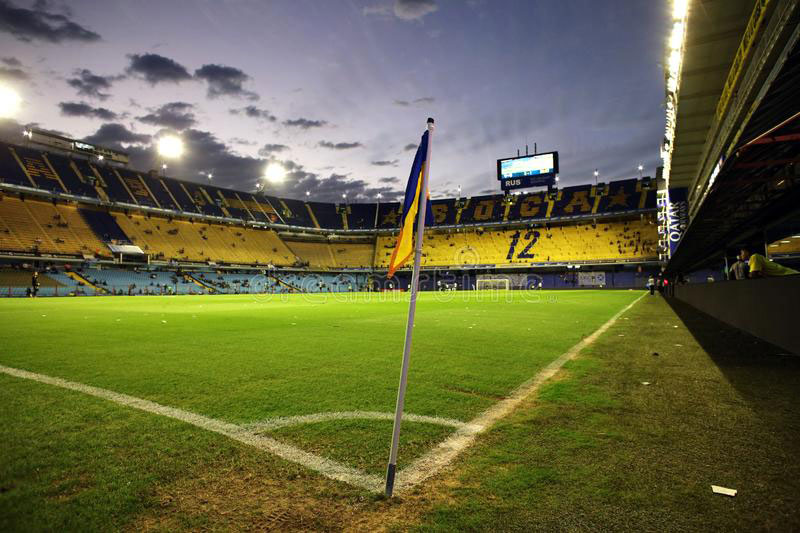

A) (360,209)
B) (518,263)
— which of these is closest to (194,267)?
(360,209)

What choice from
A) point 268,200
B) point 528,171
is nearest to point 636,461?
point 528,171

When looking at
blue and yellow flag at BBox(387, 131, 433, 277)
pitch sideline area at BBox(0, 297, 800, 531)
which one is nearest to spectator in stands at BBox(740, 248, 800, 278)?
pitch sideline area at BBox(0, 297, 800, 531)

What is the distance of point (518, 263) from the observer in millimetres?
Answer: 63625

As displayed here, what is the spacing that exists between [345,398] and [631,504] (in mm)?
2753

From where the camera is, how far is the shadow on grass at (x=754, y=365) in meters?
4.22

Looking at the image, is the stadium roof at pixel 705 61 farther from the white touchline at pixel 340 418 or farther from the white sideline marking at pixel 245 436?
the white sideline marking at pixel 245 436

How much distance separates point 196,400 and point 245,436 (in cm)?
131

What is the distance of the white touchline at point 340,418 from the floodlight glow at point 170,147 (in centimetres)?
6380

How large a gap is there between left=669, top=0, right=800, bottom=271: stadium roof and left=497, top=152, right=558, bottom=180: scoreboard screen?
33774mm

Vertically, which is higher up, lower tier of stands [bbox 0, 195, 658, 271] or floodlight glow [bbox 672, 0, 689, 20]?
floodlight glow [bbox 672, 0, 689, 20]

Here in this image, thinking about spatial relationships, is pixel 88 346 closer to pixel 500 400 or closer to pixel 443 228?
pixel 500 400

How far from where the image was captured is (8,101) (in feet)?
147

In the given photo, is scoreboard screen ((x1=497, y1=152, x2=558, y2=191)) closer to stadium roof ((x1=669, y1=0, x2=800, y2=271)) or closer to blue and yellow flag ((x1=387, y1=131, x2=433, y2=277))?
stadium roof ((x1=669, y1=0, x2=800, y2=271))

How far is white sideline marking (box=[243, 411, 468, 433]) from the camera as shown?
338cm
